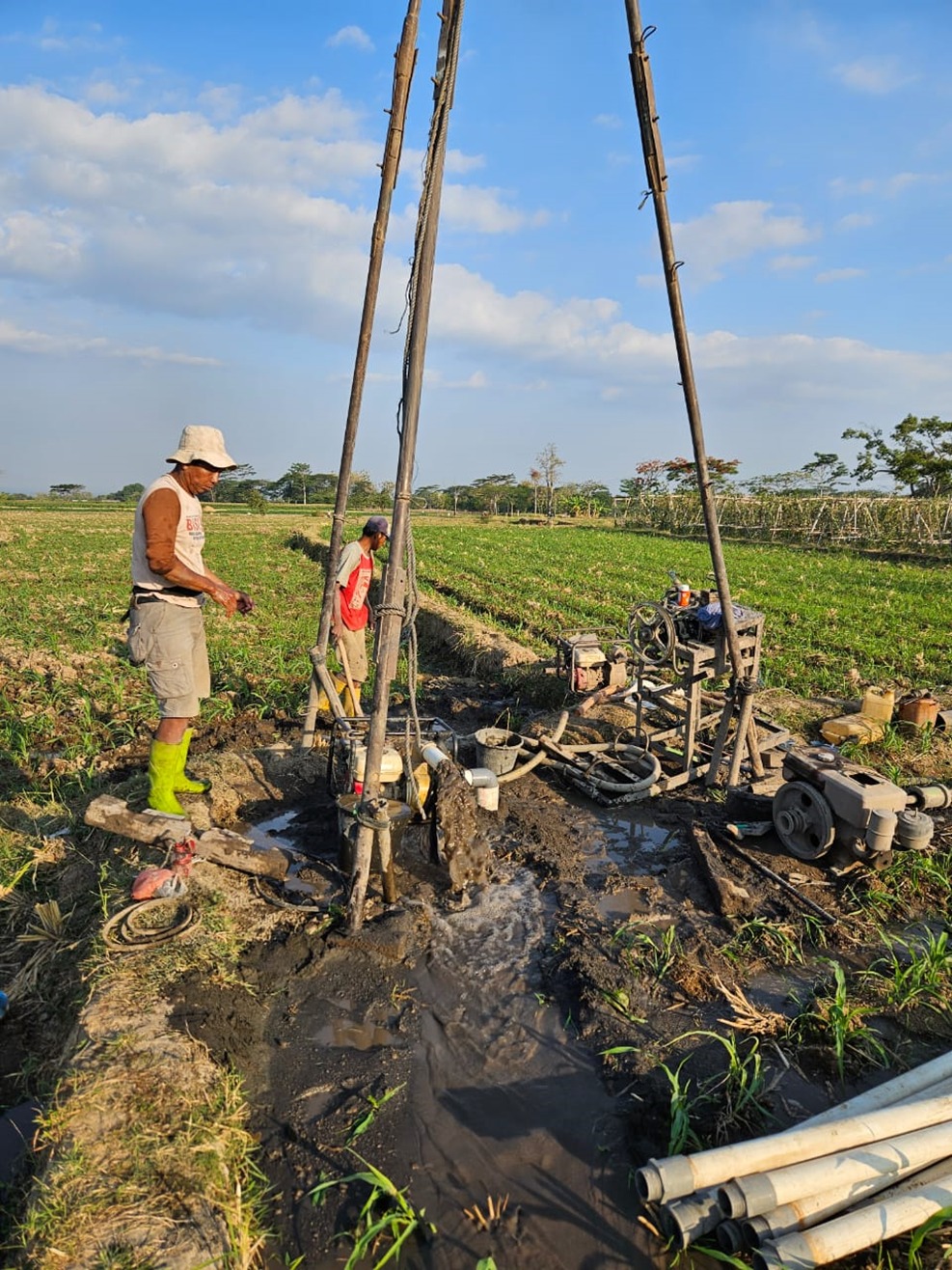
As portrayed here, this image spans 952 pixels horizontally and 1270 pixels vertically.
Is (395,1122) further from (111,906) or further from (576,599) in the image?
(576,599)

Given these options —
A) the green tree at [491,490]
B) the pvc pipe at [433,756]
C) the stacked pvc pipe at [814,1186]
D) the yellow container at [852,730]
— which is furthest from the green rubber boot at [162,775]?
the green tree at [491,490]

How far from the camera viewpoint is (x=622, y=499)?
49.1 metres

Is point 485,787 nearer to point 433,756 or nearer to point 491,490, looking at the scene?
point 433,756

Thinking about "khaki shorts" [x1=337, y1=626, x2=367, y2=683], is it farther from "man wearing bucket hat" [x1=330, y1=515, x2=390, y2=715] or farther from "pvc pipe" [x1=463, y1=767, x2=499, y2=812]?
"pvc pipe" [x1=463, y1=767, x2=499, y2=812]

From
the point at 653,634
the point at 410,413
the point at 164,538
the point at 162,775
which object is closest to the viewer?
the point at 410,413

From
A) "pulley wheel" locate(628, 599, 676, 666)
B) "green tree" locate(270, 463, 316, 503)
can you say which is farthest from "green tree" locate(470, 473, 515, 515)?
"pulley wheel" locate(628, 599, 676, 666)

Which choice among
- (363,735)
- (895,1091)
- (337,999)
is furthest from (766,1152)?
(363,735)

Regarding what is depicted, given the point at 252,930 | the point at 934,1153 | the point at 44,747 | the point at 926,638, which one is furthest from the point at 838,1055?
the point at 926,638

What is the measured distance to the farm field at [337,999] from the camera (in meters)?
2.23

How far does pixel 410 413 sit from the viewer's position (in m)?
3.62

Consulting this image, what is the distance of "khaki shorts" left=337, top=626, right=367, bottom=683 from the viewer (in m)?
6.40

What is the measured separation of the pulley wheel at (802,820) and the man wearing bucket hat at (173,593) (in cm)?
356

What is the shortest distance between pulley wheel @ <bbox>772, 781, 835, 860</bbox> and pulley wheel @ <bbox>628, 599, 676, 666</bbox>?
54.4 inches

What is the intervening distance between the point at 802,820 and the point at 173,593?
4097 mm
